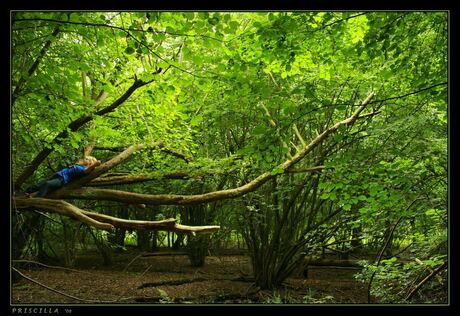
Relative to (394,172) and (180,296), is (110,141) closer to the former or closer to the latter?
(180,296)

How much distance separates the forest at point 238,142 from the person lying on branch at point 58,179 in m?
0.02

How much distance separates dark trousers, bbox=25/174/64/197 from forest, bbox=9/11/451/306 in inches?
0.9

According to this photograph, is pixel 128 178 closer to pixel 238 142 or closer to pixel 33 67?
pixel 33 67

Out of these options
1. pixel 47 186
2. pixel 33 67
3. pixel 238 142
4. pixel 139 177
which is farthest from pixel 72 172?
pixel 238 142

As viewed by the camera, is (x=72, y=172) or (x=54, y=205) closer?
(x=54, y=205)

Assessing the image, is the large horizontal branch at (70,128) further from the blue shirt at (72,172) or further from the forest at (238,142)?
the blue shirt at (72,172)

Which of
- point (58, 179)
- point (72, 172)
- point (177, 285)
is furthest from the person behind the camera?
point (177, 285)

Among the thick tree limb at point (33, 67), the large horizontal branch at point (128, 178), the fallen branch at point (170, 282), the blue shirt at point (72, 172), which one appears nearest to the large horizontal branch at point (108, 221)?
the blue shirt at point (72, 172)

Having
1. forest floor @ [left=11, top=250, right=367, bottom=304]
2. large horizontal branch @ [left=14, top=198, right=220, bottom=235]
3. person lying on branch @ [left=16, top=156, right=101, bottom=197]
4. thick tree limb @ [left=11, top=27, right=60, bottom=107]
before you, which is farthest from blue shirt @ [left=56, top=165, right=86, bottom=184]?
forest floor @ [left=11, top=250, right=367, bottom=304]

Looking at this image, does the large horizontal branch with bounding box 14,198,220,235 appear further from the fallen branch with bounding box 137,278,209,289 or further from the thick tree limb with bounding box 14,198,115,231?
the fallen branch with bounding box 137,278,209,289

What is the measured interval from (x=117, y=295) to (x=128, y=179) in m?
3.95

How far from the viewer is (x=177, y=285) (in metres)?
8.80

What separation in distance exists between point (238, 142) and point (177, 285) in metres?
3.92
